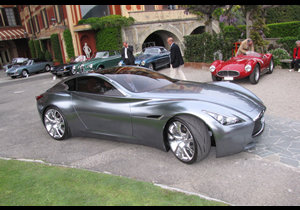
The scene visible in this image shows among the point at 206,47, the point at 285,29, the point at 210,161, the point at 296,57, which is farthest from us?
the point at 285,29

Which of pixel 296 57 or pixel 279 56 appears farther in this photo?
pixel 279 56

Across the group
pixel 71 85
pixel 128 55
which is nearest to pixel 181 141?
pixel 71 85

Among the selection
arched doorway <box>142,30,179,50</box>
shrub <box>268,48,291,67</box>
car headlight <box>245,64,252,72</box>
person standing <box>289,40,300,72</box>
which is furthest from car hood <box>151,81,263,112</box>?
arched doorway <box>142,30,179,50</box>

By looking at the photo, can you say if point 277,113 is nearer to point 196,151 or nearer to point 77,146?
point 196,151

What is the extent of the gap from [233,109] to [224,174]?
38.8 inches

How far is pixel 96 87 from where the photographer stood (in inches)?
189

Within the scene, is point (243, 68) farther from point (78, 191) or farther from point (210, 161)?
point (78, 191)

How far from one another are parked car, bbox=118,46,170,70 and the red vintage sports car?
5.63 meters

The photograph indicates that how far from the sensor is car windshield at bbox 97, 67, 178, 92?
15.0 ft

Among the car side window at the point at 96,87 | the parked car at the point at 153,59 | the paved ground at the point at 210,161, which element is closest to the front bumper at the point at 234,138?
the paved ground at the point at 210,161

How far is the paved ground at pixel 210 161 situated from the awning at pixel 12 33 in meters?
34.7

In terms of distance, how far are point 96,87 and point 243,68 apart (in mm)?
5651

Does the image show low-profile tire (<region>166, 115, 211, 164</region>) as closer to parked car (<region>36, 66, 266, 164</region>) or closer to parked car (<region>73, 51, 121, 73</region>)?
parked car (<region>36, 66, 266, 164</region>)

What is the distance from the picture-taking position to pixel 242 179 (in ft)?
10.7
